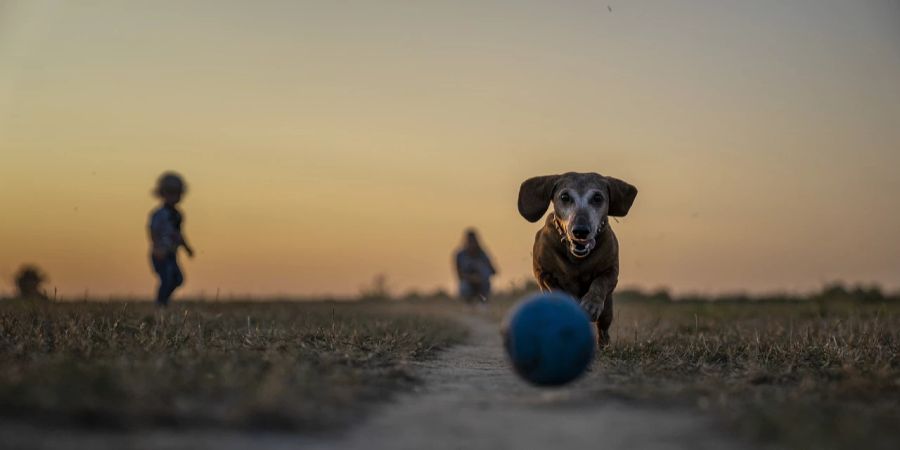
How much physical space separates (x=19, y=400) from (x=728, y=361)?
5871mm

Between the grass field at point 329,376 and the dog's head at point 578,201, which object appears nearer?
the grass field at point 329,376

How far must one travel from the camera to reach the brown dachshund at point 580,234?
8798 mm

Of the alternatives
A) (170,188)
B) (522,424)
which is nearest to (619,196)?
(522,424)

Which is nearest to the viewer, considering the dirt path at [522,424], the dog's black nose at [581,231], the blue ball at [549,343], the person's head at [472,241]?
the dirt path at [522,424]

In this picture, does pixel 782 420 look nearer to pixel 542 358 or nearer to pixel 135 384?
pixel 542 358

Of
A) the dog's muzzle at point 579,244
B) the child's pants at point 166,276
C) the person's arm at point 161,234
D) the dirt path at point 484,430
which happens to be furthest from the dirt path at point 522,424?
the child's pants at point 166,276

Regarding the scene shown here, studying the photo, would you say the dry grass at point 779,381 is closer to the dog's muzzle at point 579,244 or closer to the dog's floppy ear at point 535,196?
the dog's muzzle at point 579,244

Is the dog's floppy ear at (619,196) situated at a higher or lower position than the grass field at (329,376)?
higher

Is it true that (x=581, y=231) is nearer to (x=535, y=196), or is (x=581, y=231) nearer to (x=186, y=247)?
(x=535, y=196)

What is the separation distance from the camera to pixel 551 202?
9758mm

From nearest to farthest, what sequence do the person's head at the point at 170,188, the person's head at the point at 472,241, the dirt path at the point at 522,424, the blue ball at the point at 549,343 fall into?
the dirt path at the point at 522,424 < the blue ball at the point at 549,343 < the person's head at the point at 170,188 < the person's head at the point at 472,241

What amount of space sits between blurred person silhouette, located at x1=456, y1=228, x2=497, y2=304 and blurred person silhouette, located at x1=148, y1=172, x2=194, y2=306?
44.4 feet

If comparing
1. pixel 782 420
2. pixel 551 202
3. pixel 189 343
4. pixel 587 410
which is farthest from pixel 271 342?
pixel 782 420

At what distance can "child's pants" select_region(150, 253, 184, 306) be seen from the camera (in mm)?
14609
